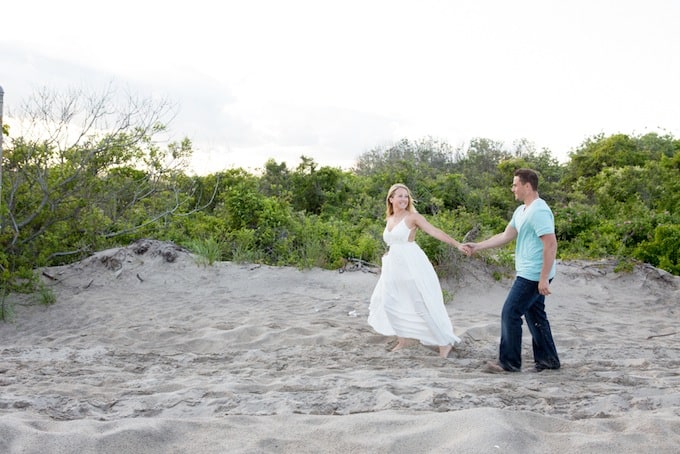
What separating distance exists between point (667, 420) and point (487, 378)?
5.40 feet

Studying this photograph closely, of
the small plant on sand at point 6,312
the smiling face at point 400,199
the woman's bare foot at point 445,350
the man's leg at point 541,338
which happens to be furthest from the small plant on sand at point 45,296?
the man's leg at point 541,338

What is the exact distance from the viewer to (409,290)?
6695 mm

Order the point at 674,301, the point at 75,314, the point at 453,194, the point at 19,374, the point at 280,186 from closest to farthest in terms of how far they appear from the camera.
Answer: the point at 19,374, the point at 75,314, the point at 674,301, the point at 280,186, the point at 453,194

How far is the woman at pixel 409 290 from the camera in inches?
260

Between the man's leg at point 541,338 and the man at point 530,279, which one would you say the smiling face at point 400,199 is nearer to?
the man at point 530,279

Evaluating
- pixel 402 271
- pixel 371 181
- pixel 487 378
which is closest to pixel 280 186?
pixel 371 181

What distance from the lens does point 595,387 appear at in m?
5.12

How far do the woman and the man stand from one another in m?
0.85

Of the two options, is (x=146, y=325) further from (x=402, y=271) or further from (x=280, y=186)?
(x=280, y=186)

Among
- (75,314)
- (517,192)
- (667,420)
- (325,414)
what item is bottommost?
(75,314)

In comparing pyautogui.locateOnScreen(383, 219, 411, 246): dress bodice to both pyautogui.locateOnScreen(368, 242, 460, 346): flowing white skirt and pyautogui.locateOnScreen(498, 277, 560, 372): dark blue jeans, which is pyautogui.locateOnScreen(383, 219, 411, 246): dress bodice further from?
pyautogui.locateOnScreen(498, 277, 560, 372): dark blue jeans

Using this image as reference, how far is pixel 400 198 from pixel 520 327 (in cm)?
179

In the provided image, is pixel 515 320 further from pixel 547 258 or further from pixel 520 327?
pixel 547 258

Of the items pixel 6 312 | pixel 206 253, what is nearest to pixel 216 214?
pixel 206 253
